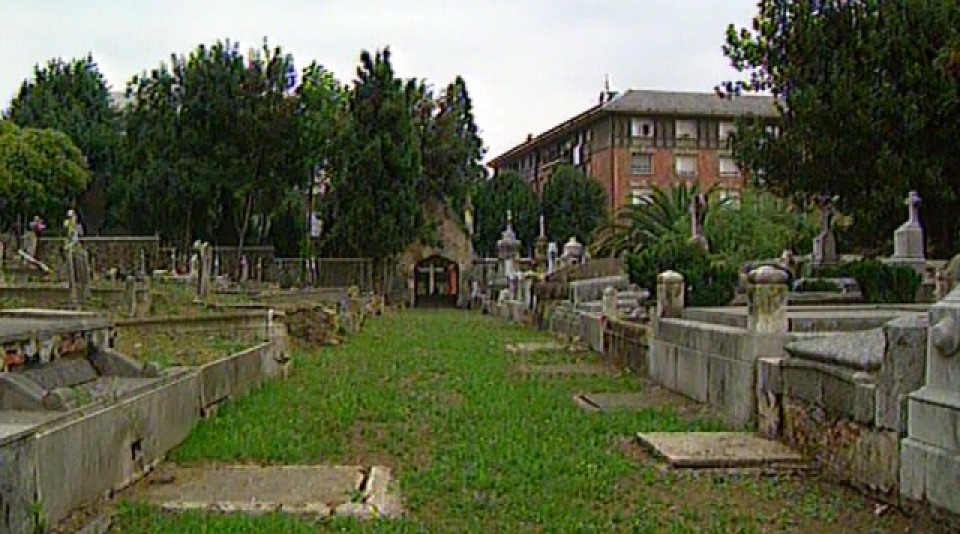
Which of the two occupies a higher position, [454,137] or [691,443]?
[454,137]

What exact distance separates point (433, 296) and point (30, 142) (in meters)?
18.1

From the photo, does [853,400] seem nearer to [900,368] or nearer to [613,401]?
→ [900,368]

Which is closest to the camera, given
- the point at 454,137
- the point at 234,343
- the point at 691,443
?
the point at 691,443

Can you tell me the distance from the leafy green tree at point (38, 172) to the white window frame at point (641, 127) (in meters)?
29.1

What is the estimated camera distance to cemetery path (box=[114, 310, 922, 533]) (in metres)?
5.83

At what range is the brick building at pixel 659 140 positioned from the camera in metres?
59.4

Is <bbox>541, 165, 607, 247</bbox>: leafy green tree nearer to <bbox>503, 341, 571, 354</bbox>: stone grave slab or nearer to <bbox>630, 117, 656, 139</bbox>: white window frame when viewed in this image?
<bbox>630, 117, 656, 139</bbox>: white window frame

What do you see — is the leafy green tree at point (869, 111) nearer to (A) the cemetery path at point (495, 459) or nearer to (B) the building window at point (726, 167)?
(A) the cemetery path at point (495, 459)

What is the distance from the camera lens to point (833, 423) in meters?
7.13

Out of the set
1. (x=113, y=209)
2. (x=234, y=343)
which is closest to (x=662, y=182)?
(x=113, y=209)

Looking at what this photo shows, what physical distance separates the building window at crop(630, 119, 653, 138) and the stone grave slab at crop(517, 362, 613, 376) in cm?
4483

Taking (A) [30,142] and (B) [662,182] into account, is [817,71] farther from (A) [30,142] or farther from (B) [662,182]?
(B) [662,182]

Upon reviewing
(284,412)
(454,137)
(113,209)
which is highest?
(454,137)

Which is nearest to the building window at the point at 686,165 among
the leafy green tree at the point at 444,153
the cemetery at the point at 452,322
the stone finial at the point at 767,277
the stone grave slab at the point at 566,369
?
the cemetery at the point at 452,322
